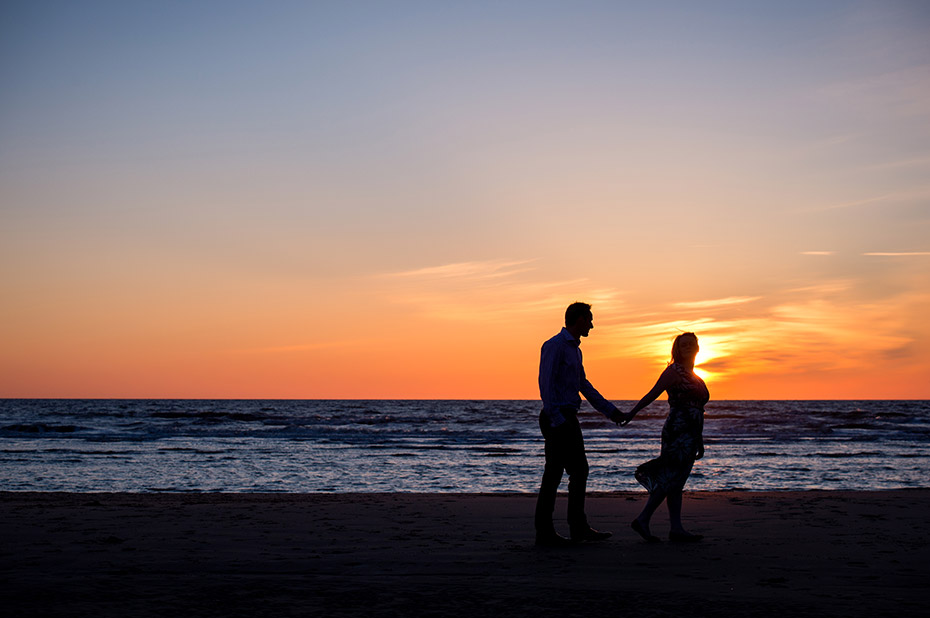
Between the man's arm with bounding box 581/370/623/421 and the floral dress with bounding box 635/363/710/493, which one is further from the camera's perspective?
the floral dress with bounding box 635/363/710/493

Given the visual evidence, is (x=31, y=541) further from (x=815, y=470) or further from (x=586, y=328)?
(x=815, y=470)

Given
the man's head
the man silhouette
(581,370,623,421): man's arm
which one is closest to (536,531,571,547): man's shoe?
the man silhouette

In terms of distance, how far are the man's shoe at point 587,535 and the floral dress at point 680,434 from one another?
1.82 feet

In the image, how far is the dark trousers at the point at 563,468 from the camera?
594 cm

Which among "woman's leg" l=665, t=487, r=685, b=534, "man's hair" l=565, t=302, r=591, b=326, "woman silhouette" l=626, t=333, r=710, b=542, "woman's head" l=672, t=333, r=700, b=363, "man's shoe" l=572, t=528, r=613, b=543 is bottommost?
"man's shoe" l=572, t=528, r=613, b=543

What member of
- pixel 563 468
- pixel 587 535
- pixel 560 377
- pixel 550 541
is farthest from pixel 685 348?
pixel 550 541

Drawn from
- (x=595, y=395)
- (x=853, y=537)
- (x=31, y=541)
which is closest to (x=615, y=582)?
(x=595, y=395)

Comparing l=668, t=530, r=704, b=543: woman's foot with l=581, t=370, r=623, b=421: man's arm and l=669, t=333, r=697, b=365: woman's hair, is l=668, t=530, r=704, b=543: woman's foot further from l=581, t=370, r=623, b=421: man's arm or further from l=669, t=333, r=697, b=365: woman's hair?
l=669, t=333, r=697, b=365: woman's hair

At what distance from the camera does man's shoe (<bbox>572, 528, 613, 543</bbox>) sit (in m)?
6.10

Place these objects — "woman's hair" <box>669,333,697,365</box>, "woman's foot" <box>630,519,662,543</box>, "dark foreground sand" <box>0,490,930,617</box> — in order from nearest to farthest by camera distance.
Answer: "dark foreground sand" <box>0,490,930,617</box>, "woman's foot" <box>630,519,662,543</box>, "woman's hair" <box>669,333,697,365</box>

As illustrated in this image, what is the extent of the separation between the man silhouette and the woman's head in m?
0.69

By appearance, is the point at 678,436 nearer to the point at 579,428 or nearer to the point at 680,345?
the point at 680,345

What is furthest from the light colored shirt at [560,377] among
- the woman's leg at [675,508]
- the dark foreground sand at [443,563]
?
the dark foreground sand at [443,563]

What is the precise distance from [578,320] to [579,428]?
0.86 meters
